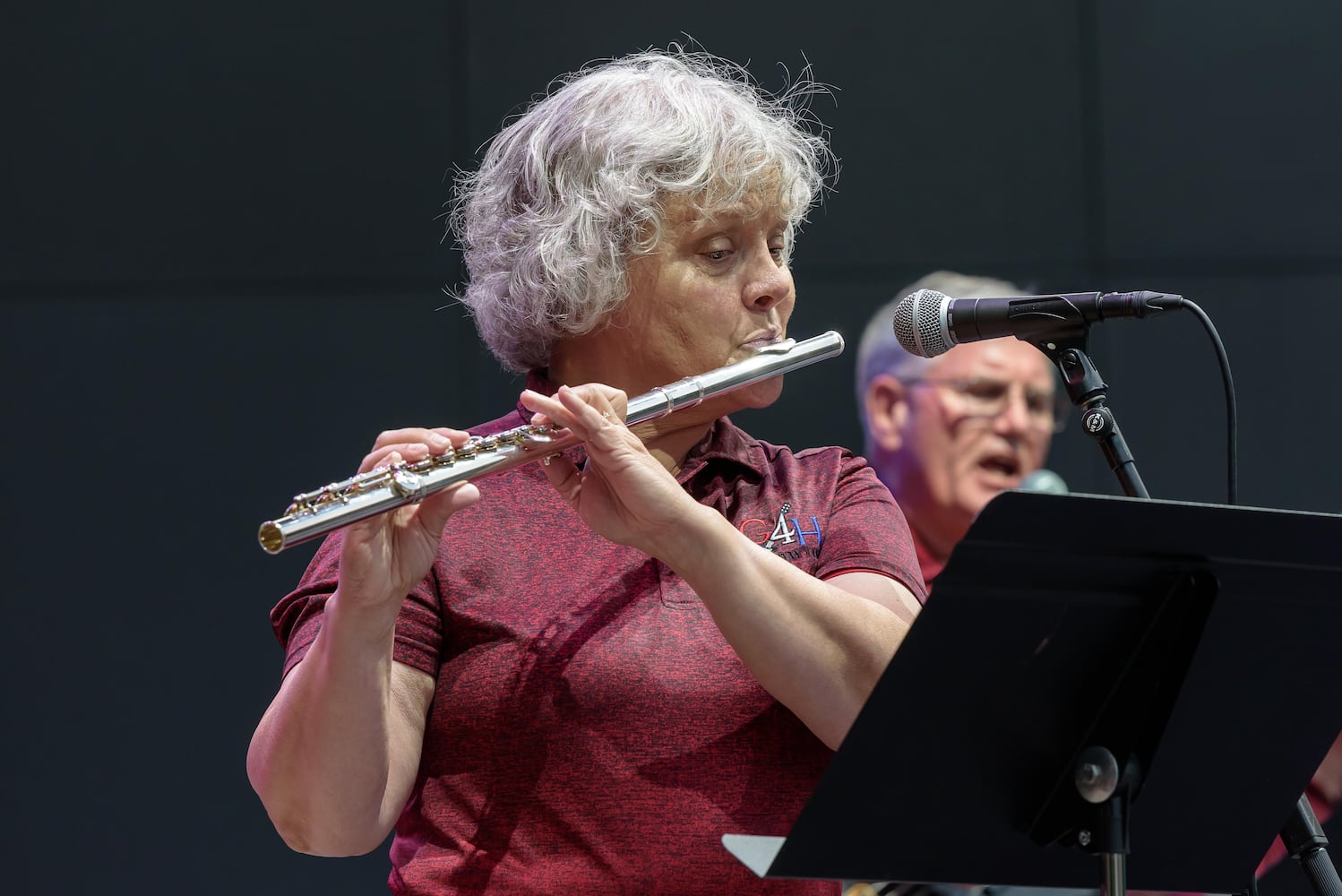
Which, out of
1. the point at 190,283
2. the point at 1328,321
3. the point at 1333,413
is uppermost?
the point at 190,283

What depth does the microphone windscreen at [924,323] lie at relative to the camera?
1.44 m

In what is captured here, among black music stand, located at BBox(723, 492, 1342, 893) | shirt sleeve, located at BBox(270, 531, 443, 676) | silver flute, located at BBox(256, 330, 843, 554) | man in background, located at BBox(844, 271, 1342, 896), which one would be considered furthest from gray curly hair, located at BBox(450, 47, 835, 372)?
man in background, located at BBox(844, 271, 1342, 896)

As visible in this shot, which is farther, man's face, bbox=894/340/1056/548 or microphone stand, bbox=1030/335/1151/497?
man's face, bbox=894/340/1056/548

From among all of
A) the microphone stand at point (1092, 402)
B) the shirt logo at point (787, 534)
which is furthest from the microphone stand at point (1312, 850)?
the shirt logo at point (787, 534)

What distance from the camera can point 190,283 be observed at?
2.82m

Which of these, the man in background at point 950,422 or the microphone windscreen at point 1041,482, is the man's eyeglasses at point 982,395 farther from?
the microphone windscreen at point 1041,482

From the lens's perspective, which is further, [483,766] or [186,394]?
[186,394]

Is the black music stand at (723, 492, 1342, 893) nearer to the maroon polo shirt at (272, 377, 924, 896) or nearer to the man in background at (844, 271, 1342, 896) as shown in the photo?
the maroon polo shirt at (272, 377, 924, 896)

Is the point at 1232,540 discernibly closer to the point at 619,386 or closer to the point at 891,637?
the point at 891,637

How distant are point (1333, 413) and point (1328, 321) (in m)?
0.22

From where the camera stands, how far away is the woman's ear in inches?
113

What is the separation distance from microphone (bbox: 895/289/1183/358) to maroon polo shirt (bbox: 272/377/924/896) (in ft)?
0.80

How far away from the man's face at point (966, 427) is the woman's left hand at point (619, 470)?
154 cm

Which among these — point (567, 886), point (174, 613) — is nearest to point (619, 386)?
point (567, 886)
